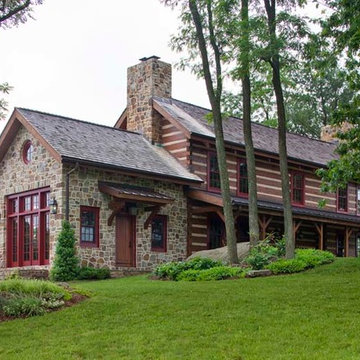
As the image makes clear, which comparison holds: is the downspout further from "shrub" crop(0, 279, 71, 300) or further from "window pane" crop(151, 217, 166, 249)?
"shrub" crop(0, 279, 71, 300)

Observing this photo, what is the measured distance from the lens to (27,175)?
24938 millimetres

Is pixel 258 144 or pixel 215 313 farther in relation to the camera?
pixel 258 144

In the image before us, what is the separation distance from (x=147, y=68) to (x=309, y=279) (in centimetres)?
1418

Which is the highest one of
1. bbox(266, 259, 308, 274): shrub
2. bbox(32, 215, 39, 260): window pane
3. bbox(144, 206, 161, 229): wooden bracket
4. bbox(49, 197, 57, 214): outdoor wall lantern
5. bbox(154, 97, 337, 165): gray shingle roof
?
bbox(154, 97, 337, 165): gray shingle roof

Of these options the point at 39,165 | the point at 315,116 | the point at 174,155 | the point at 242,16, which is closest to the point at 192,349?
the point at 242,16

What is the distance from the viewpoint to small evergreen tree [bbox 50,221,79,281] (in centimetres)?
2223

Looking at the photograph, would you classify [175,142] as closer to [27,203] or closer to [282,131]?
[27,203]

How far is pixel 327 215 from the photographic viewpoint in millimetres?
29578

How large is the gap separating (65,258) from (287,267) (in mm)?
7254

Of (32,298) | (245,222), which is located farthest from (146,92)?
(32,298)

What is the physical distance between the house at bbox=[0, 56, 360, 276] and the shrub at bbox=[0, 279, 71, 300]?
7541mm

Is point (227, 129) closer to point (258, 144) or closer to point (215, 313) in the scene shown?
point (258, 144)

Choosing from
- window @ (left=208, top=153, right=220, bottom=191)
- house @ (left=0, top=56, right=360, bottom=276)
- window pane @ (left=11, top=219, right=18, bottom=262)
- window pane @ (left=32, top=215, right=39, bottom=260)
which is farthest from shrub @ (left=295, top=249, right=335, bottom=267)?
window pane @ (left=11, top=219, right=18, bottom=262)

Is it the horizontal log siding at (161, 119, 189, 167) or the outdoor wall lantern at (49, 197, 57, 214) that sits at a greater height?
the horizontal log siding at (161, 119, 189, 167)
